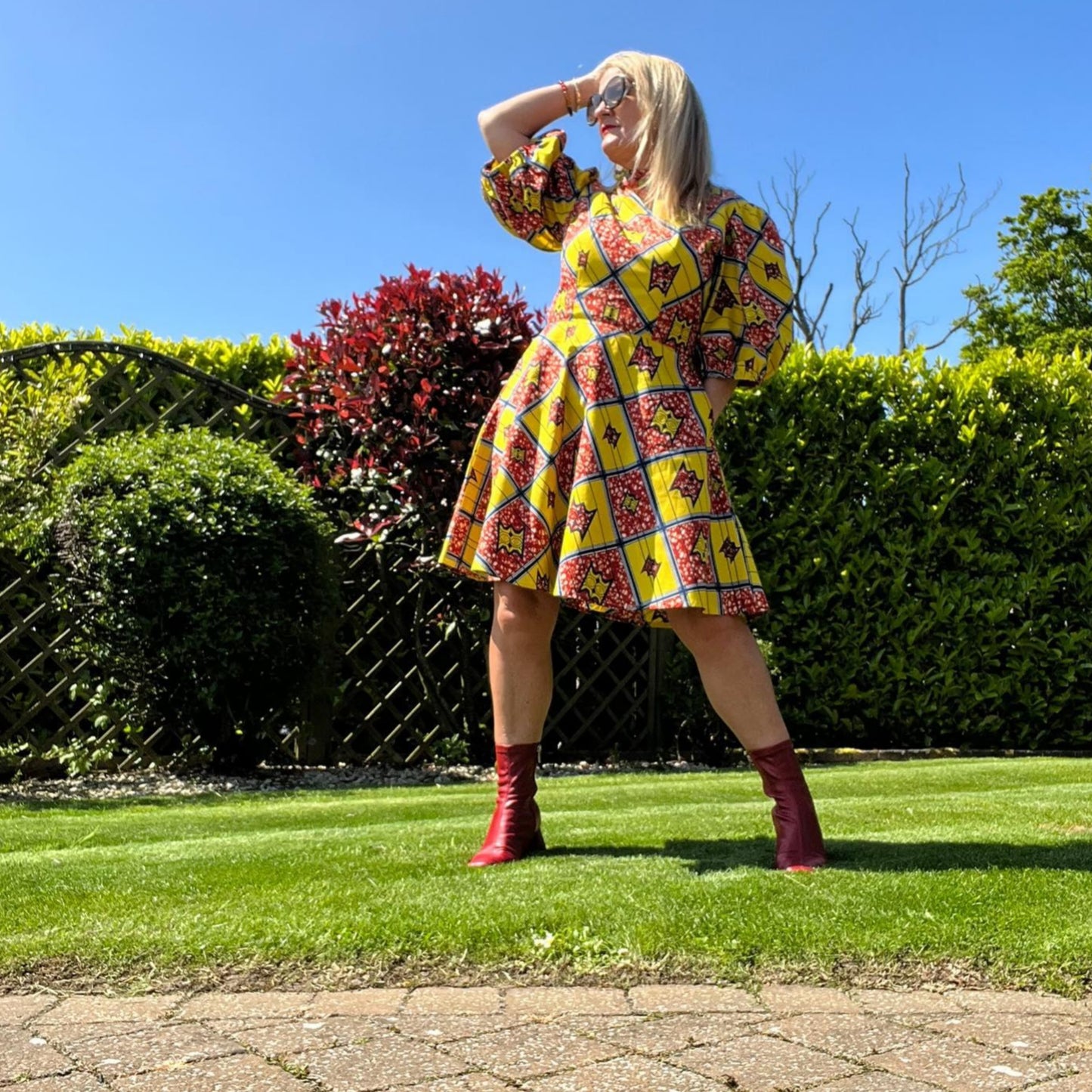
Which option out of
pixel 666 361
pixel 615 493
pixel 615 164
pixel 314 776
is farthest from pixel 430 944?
pixel 314 776

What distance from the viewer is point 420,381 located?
667cm

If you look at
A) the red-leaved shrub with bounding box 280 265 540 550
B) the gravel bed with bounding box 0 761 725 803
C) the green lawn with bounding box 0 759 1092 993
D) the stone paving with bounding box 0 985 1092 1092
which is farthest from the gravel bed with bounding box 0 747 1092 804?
the stone paving with bounding box 0 985 1092 1092

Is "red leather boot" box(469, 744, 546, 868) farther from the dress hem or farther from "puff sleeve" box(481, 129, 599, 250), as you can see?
"puff sleeve" box(481, 129, 599, 250)

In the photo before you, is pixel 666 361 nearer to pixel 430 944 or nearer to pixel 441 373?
pixel 430 944

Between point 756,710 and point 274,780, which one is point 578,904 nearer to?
point 756,710

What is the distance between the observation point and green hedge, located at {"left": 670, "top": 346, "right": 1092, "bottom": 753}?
7711mm

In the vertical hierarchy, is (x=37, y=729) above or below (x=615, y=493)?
below

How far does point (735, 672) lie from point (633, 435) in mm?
618

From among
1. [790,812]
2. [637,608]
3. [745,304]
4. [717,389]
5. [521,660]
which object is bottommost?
[790,812]

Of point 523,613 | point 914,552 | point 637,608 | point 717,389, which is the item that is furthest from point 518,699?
point 914,552

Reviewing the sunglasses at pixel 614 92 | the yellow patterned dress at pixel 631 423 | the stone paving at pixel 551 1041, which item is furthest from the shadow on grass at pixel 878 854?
the sunglasses at pixel 614 92

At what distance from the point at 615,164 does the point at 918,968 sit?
2.09 m

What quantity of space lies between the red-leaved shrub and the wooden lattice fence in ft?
1.31

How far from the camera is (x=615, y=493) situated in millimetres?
2844
